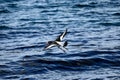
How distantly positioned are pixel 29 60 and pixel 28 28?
4570 mm

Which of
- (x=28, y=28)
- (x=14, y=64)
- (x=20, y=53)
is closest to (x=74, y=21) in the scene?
(x=28, y=28)

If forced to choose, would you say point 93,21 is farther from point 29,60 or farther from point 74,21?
point 29,60

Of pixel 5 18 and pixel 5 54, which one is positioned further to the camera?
pixel 5 18

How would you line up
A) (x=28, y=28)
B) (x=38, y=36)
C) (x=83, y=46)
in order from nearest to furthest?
(x=83, y=46), (x=38, y=36), (x=28, y=28)

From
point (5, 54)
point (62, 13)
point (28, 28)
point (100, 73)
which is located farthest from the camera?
point (62, 13)

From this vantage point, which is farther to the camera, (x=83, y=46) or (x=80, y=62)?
(x=83, y=46)

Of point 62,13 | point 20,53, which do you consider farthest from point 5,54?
point 62,13

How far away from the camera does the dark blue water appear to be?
38.6 ft

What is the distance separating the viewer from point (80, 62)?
12.6 m

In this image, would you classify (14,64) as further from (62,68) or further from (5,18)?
(5,18)

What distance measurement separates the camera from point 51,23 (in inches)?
711

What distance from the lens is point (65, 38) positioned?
15.6 m

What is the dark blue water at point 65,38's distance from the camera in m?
11.8

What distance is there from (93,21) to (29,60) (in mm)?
6127
